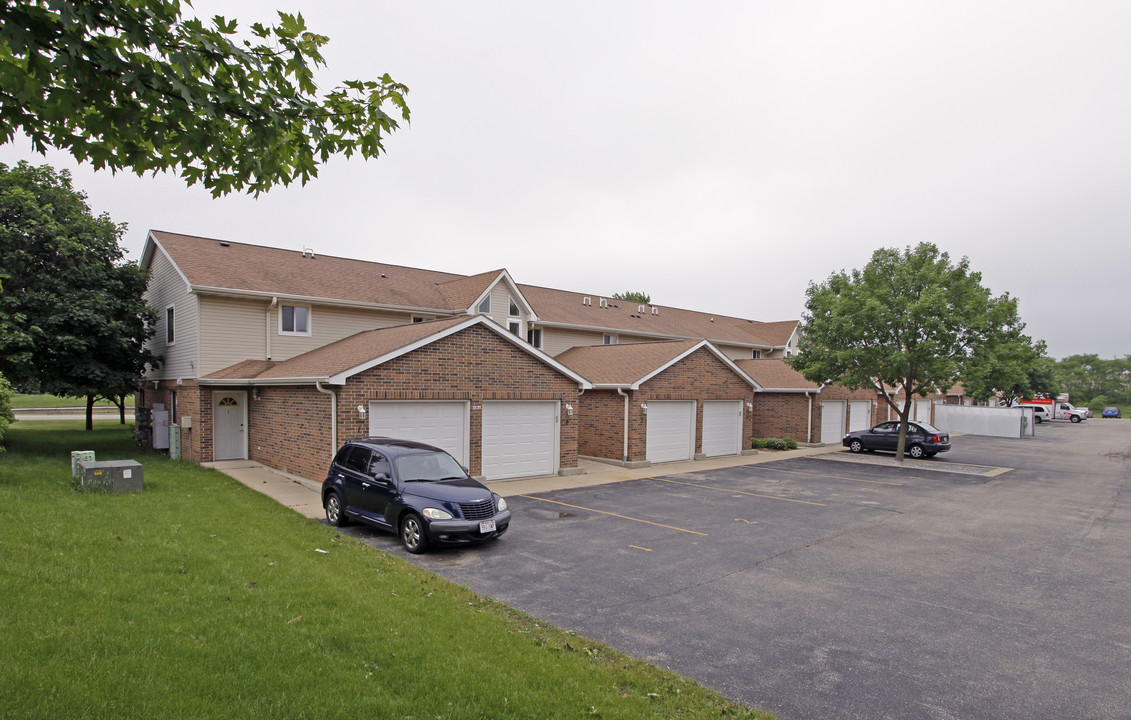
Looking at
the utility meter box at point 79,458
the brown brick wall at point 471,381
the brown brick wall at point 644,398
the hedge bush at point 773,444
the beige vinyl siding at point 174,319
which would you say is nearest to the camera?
the utility meter box at point 79,458

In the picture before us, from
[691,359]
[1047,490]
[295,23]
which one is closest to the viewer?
[295,23]

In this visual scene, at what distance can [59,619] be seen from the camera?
5445 mm

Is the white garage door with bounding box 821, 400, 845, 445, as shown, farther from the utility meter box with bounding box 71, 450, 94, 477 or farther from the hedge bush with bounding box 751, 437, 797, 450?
the utility meter box with bounding box 71, 450, 94, 477

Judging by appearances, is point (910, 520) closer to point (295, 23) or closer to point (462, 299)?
point (295, 23)

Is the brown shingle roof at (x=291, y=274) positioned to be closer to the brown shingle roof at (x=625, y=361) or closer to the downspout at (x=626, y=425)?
the brown shingle roof at (x=625, y=361)

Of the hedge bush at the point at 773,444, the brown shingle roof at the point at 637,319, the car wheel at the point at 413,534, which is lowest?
the hedge bush at the point at 773,444

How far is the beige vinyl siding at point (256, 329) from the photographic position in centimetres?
1920

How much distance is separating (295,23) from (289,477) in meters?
14.4

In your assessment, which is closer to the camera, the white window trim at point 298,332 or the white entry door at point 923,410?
the white window trim at point 298,332

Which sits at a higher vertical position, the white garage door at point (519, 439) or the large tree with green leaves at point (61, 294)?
the large tree with green leaves at point (61, 294)

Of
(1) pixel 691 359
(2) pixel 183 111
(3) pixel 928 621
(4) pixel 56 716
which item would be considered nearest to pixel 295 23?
(2) pixel 183 111

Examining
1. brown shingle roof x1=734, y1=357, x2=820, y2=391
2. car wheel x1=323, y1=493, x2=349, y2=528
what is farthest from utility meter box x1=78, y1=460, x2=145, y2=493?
brown shingle roof x1=734, y1=357, x2=820, y2=391

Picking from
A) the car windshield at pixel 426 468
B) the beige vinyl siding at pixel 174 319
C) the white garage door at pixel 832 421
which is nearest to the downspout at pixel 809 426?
the white garage door at pixel 832 421

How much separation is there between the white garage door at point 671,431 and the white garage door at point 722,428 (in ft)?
2.95
